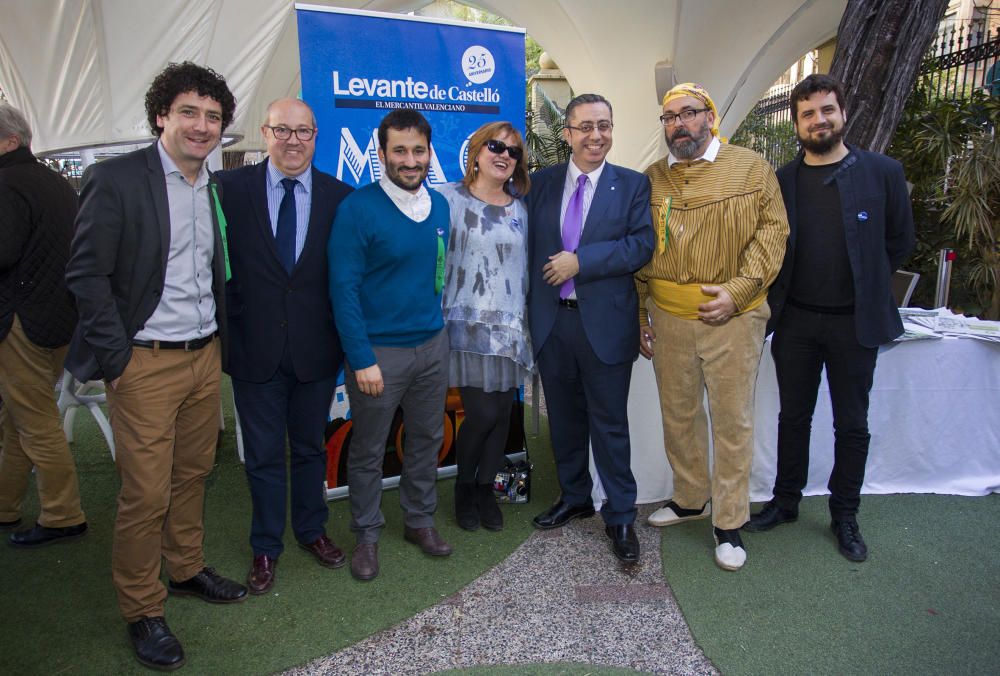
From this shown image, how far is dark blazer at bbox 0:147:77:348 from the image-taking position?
9.65 ft

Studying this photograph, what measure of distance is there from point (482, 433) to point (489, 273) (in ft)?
2.60

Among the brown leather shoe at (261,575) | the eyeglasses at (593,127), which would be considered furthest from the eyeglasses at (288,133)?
the brown leather shoe at (261,575)

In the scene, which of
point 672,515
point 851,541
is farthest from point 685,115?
point 851,541

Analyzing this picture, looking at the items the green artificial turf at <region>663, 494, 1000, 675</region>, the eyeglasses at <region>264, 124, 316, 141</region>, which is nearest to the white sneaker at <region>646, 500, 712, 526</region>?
the green artificial turf at <region>663, 494, 1000, 675</region>

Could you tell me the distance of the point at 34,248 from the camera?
3.03 meters

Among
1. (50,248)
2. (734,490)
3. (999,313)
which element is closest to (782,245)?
(734,490)

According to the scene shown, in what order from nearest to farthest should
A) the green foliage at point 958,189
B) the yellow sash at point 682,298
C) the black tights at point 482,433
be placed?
the yellow sash at point 682,298 → the black tights at point 482,433 → the green foliage at point 958,189

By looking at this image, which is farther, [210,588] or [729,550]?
[729,550]

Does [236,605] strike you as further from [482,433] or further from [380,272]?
[380,272]

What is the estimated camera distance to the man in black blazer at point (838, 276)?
2.97m

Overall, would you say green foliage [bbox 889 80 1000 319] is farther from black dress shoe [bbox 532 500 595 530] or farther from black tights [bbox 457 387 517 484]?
black tights [bbox 457 387 517 484]

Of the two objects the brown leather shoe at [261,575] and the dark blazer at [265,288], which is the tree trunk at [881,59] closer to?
the dark blazer at [265,288]

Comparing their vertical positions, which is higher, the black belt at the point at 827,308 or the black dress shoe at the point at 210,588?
the black belt at the point at 827,308

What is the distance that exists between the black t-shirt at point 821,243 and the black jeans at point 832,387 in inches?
3.8
